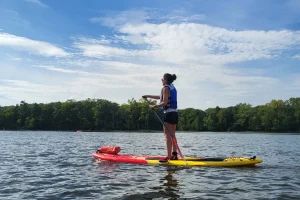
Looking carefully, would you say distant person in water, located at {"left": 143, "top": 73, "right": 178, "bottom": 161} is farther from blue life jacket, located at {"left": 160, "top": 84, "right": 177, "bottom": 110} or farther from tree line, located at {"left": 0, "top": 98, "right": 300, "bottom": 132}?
tree line, located at {"left": 0, "top": 98, "right": 300, "bottom": 132}

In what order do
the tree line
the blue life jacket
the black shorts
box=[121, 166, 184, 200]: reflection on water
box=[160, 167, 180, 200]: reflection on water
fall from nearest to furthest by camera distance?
box=[121, 166, 184, 200]: reflection on water < box=[160, 167, 180, 200]: reflection on water < the blue life jacket < the black shorts < the tree line

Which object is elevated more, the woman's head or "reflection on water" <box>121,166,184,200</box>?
the woman's head

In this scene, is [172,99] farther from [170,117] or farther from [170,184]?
[170,184]

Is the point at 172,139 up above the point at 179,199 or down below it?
above

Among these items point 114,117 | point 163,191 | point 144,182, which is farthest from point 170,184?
point 114,117

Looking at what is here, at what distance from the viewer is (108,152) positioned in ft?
48.5

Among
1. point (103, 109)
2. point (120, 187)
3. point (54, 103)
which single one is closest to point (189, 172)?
point (120, 187)

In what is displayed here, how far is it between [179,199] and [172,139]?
5.19m

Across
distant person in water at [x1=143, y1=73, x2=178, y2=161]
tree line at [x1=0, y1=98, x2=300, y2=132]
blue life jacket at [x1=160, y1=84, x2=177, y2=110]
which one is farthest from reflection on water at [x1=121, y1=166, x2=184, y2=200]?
tree line at [x1=0, y1=98, x2=300, y2=132]

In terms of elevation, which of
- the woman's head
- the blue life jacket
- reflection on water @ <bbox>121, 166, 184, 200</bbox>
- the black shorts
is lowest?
reflection on water @ <bbox>121, 166, 184, 200</bbox>

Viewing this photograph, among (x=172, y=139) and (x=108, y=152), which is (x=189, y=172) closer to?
(x=172, y=139)

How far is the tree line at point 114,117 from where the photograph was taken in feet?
422

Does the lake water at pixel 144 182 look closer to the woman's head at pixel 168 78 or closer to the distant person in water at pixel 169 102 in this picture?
the distant person in water at pixel 169 102

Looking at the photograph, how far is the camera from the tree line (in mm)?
128625
